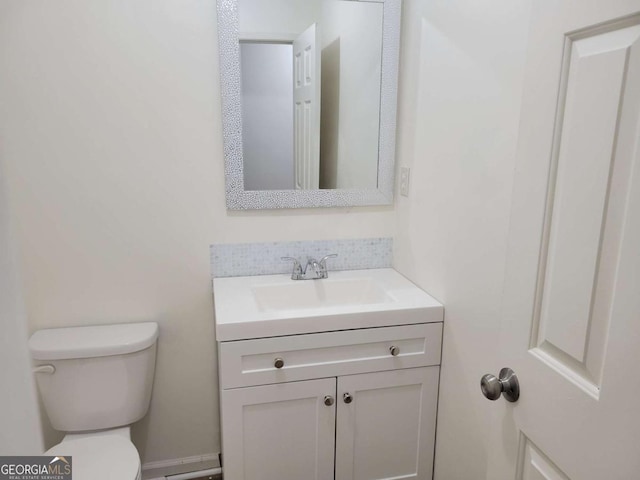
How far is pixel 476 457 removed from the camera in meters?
1.48

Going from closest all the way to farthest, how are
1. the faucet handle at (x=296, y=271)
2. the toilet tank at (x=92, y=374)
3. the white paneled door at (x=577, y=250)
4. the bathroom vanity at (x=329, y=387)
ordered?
the white paneled door at (x=577, y=250), the bathroom vanity at (x=329, y=387), the toilet tank at (x=92, y=374), the faucet handle at (x=296, y=271)

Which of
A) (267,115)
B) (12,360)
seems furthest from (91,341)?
(12,360)

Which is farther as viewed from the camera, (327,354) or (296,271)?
(296,271)

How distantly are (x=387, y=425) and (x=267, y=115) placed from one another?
1.25 metres

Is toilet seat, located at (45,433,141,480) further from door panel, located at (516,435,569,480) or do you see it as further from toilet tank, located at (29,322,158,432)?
door panel, located at (516,435,569,480)

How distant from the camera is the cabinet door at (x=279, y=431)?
1.59 meters

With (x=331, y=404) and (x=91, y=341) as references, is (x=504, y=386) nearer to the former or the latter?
(x=331, y=404)

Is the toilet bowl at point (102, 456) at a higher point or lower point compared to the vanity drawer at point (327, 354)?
lower

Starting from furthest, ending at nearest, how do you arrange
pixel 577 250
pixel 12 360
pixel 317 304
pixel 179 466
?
pixel 179 466
pixel 317 304
pixel 577 250
pixel 12 360

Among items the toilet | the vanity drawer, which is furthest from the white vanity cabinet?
the toilet

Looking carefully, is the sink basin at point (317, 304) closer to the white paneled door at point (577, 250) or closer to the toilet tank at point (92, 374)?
the toilet tank at point (92, 374)

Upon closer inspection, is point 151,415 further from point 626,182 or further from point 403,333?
point 626,182

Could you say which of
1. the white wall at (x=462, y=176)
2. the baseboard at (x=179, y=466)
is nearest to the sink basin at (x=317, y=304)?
the white wall at (x=462, y=176)

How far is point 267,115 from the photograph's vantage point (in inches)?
73.4
